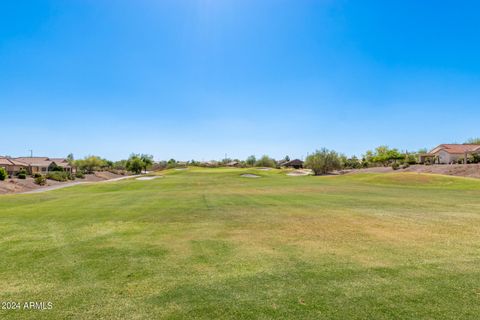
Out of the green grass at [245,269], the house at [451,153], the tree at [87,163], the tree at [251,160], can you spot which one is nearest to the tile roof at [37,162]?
the tree at [87,163]

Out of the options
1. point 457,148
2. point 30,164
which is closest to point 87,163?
point 30,164

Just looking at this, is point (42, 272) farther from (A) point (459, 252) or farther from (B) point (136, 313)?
(A) point (459, 252)

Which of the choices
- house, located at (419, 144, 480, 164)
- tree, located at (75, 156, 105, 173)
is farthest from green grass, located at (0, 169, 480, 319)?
tree, located at (75, 156, 105, 173)

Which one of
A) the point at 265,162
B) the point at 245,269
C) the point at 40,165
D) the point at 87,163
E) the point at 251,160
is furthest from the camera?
the point at 251,160

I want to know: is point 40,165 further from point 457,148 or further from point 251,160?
point 457,148

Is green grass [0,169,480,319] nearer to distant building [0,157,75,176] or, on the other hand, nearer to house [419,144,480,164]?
house [419,144,480,164]

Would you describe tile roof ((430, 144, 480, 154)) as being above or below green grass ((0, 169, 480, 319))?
above

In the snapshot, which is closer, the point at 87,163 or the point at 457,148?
the point at 457,148

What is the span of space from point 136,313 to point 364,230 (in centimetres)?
749

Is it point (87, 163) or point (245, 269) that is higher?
point (87, 163)

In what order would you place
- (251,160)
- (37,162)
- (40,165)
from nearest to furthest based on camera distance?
(40,165) → (37,162) → (251,160)

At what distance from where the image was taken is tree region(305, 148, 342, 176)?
216 ft

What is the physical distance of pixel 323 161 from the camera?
6544 cm

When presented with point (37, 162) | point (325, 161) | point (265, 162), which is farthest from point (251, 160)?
point (37, 162)
